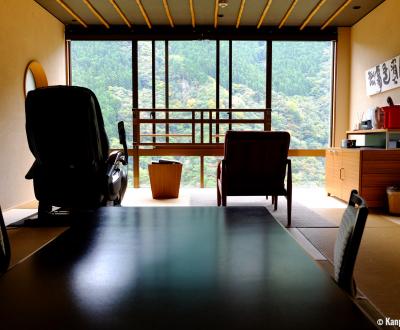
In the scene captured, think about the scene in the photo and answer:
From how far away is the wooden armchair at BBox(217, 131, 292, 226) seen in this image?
3.81 meters

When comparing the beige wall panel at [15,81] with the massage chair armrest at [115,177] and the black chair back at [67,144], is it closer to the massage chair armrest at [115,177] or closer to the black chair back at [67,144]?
the black chair back at [67,144]

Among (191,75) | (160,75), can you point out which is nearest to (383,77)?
(191,75)

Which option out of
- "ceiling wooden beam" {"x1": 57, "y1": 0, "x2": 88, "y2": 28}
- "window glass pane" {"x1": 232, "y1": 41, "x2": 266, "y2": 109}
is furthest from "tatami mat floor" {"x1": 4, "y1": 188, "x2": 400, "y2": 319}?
"ceiling wooden beam" {"x1": 57, "y1": 0, "x2": 88, "y2": 28}

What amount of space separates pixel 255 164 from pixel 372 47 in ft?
11.5

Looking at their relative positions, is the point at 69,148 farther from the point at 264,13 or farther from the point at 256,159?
the point at 264,13

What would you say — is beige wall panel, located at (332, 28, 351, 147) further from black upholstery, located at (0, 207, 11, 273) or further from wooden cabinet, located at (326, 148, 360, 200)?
black upholstery, located at (0, 207, 11, 273)

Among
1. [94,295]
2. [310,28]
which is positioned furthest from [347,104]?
[94,295]

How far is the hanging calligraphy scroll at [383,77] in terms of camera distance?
198 inches

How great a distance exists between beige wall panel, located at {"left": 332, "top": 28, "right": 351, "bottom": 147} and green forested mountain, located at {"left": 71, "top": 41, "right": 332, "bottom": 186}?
7.3 inches

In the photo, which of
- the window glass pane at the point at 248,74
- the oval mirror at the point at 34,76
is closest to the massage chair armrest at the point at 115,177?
the oval mirror at the point at 34,76

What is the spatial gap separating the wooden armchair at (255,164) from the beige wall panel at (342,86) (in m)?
3.39

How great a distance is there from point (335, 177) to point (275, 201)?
1351 millimetres

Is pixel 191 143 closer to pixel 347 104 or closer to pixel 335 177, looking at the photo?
pixel 335 177

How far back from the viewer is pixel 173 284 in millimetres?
646
